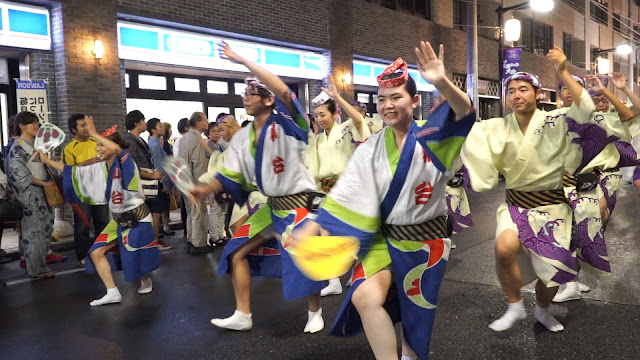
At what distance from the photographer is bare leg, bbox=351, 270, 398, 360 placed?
257 centimetres

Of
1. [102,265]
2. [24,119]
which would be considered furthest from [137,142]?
[102,265]

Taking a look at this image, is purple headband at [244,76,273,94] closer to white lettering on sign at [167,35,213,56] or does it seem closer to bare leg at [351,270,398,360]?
bare leg at [351,270,398,360]

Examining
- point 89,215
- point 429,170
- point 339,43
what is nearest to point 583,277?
point 429,170

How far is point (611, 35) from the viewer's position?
1273 inches

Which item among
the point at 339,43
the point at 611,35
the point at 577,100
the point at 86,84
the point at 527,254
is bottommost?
the point at 527,254

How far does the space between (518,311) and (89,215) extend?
527cm

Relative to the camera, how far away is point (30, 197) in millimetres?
6168

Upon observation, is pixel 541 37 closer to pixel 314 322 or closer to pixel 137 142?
pixel 137 142

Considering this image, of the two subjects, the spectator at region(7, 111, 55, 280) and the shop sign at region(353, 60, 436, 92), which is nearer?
the spectator at region(7, 111, 55, 280)

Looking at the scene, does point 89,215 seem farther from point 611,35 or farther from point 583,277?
point 611,35

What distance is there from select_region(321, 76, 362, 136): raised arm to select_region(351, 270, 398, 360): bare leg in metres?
2.21

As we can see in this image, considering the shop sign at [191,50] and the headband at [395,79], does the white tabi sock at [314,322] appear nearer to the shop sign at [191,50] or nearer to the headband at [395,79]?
the headband at [395,79]

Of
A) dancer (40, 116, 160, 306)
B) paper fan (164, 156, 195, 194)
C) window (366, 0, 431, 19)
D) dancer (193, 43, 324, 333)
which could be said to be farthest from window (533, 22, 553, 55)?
paper fan (164, 156, 195, 194)

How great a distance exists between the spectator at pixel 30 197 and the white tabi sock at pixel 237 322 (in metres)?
3.00
